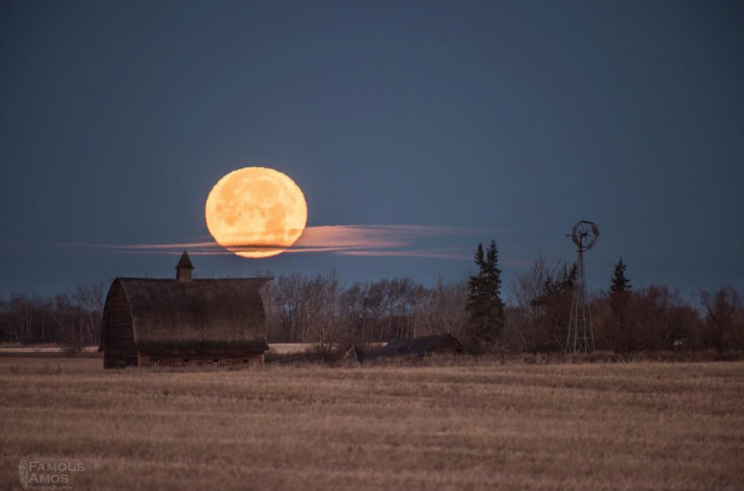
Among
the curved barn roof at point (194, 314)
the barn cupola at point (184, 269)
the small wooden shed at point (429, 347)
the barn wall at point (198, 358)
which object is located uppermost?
the barn cupola at point (184, 269)

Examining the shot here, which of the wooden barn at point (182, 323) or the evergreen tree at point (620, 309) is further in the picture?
the evergreen tree at point (620, 309)

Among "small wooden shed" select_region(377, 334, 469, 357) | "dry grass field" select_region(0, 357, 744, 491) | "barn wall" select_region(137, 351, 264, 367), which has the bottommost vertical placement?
"dry grass field" select_region(0, 357, 744, 491)

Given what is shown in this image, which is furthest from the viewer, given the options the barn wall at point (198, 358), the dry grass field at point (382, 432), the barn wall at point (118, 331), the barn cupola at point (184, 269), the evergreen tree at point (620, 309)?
the evergreen tree at point (620, 309)

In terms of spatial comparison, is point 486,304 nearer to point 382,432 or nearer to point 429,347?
point 429,347

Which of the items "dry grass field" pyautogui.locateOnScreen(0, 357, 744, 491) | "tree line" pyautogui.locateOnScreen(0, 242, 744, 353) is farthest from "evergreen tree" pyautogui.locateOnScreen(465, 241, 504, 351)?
"dry grass field" pyautogui.locateOnScreen(0, 357, 744, 491)

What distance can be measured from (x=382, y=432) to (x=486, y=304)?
2427 inches

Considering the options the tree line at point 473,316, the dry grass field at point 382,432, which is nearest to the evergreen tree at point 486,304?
the tree line at point 473,316

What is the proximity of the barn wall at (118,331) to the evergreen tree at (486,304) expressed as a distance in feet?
121

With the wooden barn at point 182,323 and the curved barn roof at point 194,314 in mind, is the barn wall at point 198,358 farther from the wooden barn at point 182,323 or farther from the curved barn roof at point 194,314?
the curved barn roof at point 194,314

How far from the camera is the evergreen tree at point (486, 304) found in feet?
268

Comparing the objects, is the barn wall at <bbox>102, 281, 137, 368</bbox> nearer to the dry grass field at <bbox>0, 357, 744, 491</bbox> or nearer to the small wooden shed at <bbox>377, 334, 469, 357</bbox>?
the dry grass field at <bbox>0, 357, 744, 491</bbox>

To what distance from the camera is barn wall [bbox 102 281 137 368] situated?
5003 cm

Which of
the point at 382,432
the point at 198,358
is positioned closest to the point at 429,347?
the point at 198,358

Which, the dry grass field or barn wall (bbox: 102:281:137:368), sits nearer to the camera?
the dry grass field
